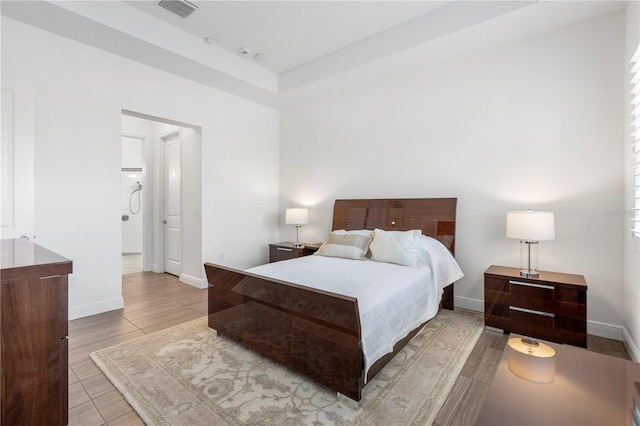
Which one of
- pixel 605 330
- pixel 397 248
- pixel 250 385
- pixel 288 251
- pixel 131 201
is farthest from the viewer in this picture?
pixel 131 201

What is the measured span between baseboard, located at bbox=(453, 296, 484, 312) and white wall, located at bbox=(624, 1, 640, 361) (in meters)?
1.13

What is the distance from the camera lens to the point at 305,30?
333 cm

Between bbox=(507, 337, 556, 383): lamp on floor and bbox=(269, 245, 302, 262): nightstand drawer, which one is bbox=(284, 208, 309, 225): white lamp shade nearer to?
bbox=(269, 245, 302, 262): nightstand drawer

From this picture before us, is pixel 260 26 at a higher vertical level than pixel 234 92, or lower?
higher

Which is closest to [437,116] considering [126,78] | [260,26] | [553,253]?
[553,253]

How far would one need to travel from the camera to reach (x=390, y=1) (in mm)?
2855

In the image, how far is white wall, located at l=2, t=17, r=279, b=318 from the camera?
2.78 metres

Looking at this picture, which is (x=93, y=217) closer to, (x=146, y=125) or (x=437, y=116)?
(x=146, y=125)

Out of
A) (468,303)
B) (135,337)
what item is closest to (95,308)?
(135,337)

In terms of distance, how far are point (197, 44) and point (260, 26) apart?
80 cm

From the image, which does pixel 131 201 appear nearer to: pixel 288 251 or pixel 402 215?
pixel 288 251

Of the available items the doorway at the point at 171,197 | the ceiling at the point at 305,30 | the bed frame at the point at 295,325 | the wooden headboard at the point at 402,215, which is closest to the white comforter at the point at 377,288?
the bed frame at the point at 295,325

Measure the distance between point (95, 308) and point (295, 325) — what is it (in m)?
2.55

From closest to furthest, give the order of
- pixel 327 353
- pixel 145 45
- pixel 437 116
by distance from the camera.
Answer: pixel 327 353 < pixel 145 45 < pixel 437 116
